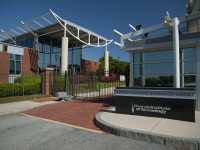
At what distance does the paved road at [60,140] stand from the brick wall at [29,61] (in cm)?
2112

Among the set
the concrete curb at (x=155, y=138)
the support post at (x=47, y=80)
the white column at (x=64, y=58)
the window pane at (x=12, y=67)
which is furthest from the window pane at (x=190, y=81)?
the window pane at (x=12, y=67)

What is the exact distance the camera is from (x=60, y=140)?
152 inches

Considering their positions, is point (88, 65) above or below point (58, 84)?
above

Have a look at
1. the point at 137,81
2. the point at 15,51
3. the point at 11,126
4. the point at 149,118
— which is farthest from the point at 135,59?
the point at 15,51

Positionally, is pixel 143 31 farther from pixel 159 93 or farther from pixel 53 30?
pixel 53 30

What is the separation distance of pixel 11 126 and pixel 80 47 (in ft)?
100

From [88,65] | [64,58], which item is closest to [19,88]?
[64,58]

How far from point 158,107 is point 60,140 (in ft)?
11.1

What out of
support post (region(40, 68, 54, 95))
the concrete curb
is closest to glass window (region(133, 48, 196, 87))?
the concrete curb

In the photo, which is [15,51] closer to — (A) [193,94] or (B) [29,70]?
(B) [29,70]

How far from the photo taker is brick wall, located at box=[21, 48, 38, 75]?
23.8m

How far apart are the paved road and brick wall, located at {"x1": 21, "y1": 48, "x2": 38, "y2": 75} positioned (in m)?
21.1

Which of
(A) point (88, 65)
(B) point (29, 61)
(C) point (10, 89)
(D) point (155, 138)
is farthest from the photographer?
(A) point (88, 65)

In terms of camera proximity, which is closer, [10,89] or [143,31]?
[143,31]
